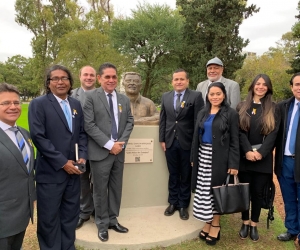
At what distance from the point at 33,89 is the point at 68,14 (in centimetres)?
2310

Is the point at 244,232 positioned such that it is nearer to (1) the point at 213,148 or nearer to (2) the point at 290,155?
(2) the point at 290,155

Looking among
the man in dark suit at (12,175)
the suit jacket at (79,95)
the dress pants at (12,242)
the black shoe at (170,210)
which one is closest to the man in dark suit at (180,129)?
the black shoe at (170,210)

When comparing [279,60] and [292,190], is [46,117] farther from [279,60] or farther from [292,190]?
[279,60]

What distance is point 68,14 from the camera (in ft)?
102

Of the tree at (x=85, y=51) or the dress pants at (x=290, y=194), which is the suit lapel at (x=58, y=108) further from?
the tree at (x=85, y=51)

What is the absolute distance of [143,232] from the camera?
366 centimetres

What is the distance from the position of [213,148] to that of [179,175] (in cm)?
101

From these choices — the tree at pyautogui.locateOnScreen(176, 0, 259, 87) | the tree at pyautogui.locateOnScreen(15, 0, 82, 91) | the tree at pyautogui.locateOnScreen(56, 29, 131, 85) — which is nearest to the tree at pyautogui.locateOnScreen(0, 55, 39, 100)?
the tree at pyautogui.locateOnScreen(15, 0, 82, 91)

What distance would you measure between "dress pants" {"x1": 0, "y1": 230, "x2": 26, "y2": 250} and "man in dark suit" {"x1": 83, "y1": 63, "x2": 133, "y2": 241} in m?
1.09

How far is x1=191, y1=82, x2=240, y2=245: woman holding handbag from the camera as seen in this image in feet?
10.5

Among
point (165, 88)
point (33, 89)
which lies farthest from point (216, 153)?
point (33, 89)

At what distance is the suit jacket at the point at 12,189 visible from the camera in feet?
7.08

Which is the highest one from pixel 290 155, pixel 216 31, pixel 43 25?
pixel 43 25

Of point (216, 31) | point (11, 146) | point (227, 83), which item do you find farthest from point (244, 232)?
point (216, 31)
